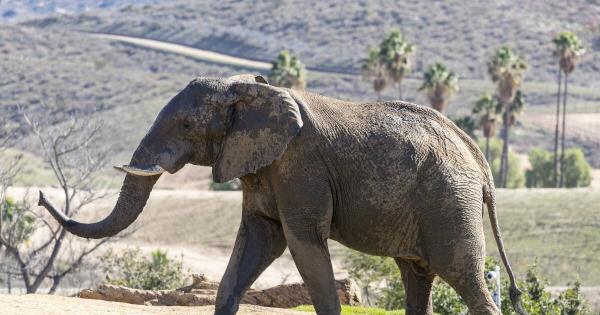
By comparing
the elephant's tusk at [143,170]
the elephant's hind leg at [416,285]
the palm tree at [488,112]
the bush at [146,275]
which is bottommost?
the palm tree at [488,112]

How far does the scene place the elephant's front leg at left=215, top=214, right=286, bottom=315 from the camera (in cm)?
1216

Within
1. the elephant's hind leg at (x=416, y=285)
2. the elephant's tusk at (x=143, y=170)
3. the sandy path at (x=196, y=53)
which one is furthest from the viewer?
the sandy path at (x=196, y=53)

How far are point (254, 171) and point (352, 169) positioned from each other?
3.07 feet

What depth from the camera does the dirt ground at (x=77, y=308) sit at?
13.0m

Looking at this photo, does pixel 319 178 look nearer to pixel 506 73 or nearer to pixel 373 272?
pixel 373 272

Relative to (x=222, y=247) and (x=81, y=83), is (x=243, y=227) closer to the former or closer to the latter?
(x=222, y=247)

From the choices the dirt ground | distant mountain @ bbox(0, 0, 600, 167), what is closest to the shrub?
the dirt ground

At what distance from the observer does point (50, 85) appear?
12012cm

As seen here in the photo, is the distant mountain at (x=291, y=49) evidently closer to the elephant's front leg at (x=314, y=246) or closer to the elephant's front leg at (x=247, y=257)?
the elephant's front leg at (x=247, y=257)

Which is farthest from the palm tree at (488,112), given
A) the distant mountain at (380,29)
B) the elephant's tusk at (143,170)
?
the elephant's tusk at (143,170)

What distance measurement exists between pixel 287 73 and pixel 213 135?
64959 millimetres

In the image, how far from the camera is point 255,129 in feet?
38.3

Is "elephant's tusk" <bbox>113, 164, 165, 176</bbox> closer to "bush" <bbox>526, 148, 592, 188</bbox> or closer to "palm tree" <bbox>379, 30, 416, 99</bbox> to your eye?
"palm tree" <bbox>379, 30, 416, 99</bbox>

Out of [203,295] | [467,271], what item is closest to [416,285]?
[467,271]
